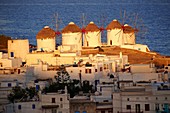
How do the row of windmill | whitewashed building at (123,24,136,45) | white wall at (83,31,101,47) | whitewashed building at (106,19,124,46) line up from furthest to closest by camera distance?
whitewashed building at (123,24,136,45) → whitewashed building at (106,19,124,46) → white wall at (83,31,101,47) → the row of windmill

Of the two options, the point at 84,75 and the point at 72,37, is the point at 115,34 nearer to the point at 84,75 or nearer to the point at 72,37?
the point at 72,37

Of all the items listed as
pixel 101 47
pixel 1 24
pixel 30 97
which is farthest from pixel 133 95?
pixel 1 24

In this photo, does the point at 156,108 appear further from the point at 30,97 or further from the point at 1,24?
the point at 1,24

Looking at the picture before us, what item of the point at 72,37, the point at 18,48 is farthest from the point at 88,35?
the point at 18,48

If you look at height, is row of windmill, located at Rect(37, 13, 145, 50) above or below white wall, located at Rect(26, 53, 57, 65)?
above

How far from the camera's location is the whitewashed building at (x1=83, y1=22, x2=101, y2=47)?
53781 millimetres

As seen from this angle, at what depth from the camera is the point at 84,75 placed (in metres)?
44.7

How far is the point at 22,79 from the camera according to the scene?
43.3 m

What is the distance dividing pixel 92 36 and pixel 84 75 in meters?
9.51

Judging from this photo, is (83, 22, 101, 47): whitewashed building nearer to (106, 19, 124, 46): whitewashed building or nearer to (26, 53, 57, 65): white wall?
(106, 19, 124, 46): whitewashed building

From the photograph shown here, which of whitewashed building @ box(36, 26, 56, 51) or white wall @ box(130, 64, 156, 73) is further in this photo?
whitewashed building @ box(36, 26, 56, 51)

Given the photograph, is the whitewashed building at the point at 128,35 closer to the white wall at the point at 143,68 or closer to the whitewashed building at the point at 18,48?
the whitewashed building at the point at 18,48

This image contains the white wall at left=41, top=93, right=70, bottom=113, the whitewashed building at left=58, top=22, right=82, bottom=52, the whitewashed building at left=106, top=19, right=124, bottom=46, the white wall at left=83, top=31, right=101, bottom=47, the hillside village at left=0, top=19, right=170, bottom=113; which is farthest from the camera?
the whitewashed building at left=106, top=19, right=124, bottom=46

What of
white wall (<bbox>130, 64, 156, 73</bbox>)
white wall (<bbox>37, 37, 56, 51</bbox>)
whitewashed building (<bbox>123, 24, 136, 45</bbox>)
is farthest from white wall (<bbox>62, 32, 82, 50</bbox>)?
white wall (<bbox>130, 64, 156, 73</bbox>)
